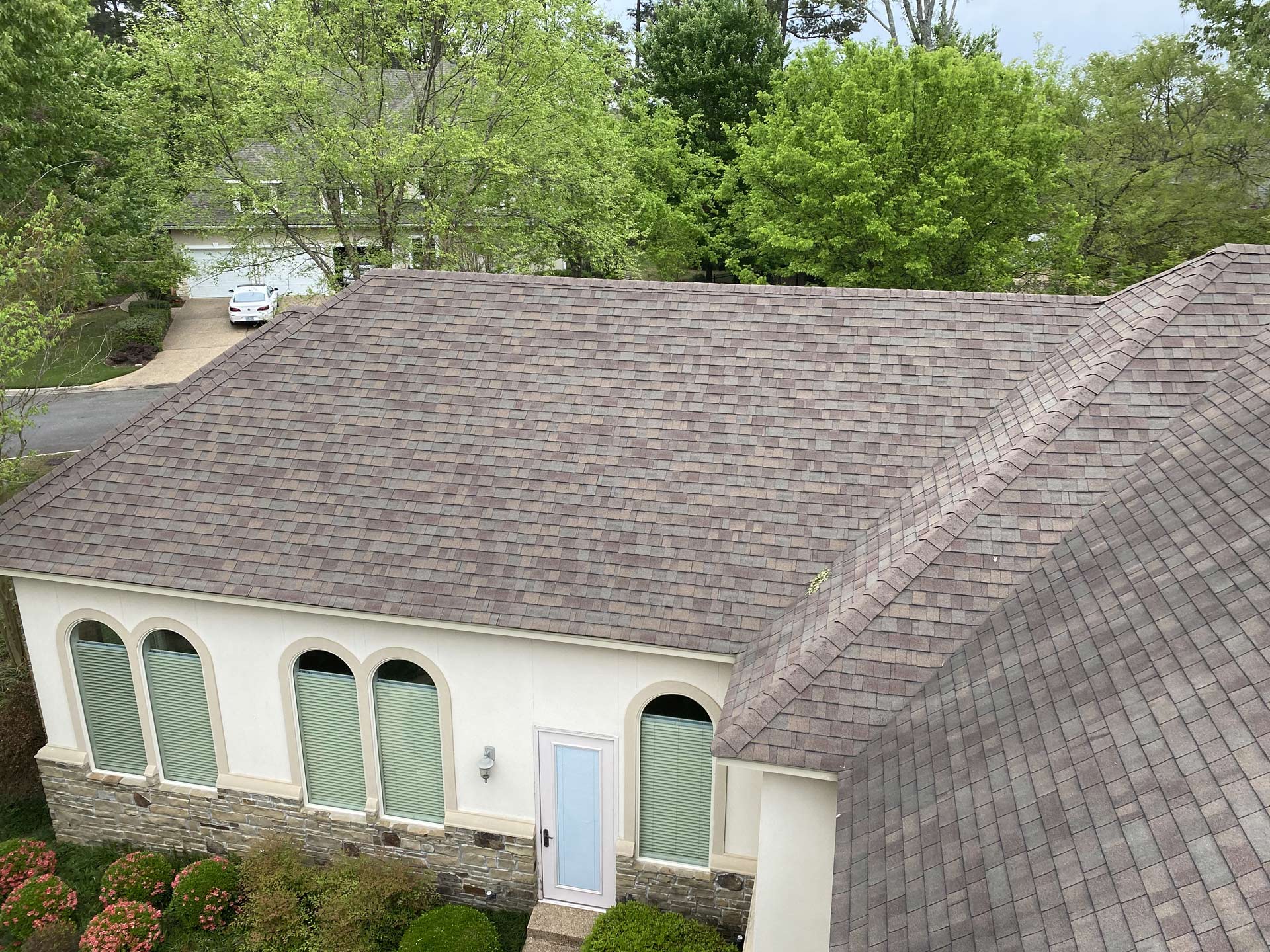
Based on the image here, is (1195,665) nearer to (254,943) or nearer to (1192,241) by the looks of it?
(254,943)

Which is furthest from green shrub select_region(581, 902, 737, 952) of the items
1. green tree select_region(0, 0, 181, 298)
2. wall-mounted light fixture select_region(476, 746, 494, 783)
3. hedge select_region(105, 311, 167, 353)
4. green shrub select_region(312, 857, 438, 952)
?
hedge select_region(105, 311, 167, 353)

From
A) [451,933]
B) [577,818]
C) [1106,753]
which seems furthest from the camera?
[577,818]

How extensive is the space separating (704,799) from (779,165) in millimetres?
18194

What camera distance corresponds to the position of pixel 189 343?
35.8 meters

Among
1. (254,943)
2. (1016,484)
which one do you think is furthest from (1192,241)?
(254,943)

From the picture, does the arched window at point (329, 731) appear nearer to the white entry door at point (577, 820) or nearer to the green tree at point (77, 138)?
the white entry door at point (577, 820)

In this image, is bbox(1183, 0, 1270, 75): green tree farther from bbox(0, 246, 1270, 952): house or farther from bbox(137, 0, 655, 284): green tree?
bbox(0, 246, 1270, 952): house

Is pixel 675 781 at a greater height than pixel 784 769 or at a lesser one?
lesser

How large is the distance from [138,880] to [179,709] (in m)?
2.10

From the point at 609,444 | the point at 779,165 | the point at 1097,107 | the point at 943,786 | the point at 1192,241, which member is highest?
the point at 1097,107

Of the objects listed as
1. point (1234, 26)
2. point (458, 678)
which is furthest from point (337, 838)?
point (1234, 26)

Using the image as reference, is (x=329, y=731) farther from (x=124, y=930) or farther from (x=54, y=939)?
(x=54, y=939)

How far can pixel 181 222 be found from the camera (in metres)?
25.5

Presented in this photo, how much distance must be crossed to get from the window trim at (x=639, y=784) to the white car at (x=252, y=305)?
31847mm
